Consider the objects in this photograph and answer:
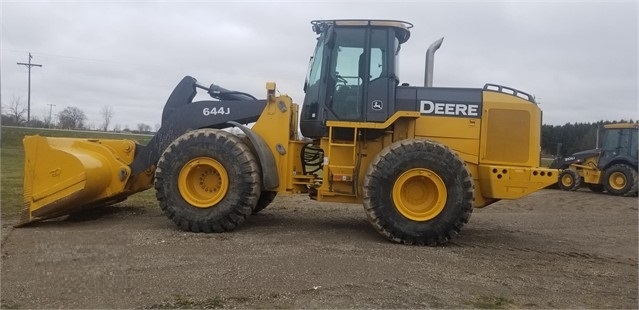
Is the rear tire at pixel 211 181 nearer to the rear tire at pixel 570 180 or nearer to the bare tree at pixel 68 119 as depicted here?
the rear tire at pixel 570 180

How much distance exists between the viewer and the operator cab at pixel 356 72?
26.7 ft

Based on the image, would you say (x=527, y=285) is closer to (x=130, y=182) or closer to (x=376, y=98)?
(x=376, y=98)

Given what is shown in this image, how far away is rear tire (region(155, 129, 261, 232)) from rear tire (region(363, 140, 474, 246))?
1.64 m

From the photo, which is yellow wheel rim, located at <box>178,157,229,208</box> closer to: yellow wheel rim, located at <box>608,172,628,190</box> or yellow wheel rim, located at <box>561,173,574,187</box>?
yellow wheel rim, located at <box>561,173,574,187</box>

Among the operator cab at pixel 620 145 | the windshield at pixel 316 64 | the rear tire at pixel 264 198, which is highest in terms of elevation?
the windshield at pixel 316 64

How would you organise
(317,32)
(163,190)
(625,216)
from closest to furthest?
(163,190), (317,32), (625,216)

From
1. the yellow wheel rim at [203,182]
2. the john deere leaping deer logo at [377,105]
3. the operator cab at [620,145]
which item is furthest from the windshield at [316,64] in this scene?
the operator cab at [620,145]

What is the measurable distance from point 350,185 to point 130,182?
Result: 346 cm

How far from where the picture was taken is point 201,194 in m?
8.04

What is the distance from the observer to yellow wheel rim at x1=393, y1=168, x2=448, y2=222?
7.49m

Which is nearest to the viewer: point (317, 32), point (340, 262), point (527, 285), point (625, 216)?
point (527, 285)

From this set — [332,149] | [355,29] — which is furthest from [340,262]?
[355,29]

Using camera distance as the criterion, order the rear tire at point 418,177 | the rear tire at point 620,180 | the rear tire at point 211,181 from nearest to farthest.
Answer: the rear tire at point 418,177 → the rear tire at point 211,181 → the rear tire at point 620,180

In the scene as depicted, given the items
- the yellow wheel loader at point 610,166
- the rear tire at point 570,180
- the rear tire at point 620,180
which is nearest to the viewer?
the rear tire at point 620,180
